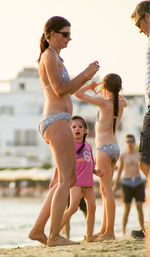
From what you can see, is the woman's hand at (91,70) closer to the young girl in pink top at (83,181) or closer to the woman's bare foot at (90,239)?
the young girl in pink top at (83,181)

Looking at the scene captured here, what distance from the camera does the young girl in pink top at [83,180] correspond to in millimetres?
6844

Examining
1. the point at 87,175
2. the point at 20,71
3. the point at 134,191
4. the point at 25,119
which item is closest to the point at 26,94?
the point at 25,119

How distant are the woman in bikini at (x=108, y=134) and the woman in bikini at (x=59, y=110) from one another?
1.56 metres

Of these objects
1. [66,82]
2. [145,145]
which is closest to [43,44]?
[66,82]

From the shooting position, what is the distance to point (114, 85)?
278 inches

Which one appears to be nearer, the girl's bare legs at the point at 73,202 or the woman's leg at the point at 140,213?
the girl's bare legs at the point at 73,202

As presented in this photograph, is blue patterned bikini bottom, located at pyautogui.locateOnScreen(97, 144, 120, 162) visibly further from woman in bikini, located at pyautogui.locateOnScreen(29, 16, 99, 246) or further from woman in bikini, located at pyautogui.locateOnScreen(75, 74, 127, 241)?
woman in bikini, located at pyautogui.locateOnScreen(29, 16, 99, 246)

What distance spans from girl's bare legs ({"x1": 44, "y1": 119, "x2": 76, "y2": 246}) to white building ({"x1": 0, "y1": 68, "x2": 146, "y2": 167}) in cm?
6375

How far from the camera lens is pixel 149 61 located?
5.05 meters

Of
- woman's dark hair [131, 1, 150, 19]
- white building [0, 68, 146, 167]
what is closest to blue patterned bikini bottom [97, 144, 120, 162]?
woman's dark hair [131, 1, 150, 19]

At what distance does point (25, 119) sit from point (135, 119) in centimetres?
1285

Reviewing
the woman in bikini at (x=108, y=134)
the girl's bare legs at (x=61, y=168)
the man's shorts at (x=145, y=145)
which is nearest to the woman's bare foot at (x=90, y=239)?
the woman in bikini at (x=108, y=134)

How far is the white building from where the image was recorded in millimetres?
69625

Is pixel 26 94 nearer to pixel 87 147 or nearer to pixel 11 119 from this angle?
pixel 11 119
